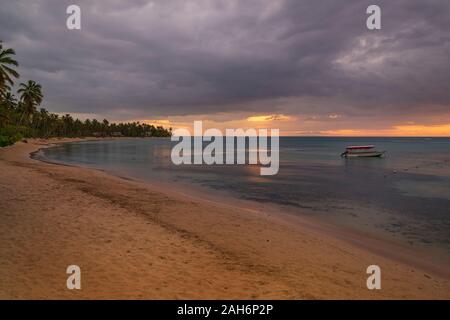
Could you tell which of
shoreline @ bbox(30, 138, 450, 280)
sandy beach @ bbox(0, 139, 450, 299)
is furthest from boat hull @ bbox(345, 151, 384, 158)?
sandy beach @ bbox(0, 139, 450, 299)

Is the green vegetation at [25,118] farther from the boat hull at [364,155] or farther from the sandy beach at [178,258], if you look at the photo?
the boat hull at [364,155]

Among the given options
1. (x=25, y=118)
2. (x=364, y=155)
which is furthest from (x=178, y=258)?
(x=25, y=118)

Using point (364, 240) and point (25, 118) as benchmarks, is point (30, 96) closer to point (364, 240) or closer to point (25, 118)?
point (25, 118)

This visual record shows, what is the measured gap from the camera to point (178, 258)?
9.02m

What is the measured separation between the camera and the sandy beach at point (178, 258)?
7.20 meters

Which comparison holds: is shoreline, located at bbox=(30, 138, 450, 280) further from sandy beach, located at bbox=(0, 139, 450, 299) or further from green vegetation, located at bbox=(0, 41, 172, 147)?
green vegetation, located at bbox=(0, 41, 172, 147)

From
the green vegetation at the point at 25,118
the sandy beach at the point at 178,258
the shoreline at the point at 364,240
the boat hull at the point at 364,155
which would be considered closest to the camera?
the sandy beach at the point at 178,258

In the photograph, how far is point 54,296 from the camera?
6543 mm

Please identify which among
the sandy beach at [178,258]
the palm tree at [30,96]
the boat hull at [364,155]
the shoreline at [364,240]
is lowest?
the shoreline at [364,240]

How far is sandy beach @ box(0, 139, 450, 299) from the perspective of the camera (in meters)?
7.20

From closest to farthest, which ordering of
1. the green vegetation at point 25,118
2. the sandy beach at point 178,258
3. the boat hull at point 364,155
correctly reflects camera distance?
the sandy beach at point 178,258 < the green vegetation at point 25,118 < the boat hull at point 364,155

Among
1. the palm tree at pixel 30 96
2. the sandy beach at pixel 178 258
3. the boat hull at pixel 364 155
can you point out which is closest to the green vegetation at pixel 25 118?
the palm tree at pixel 30 96
